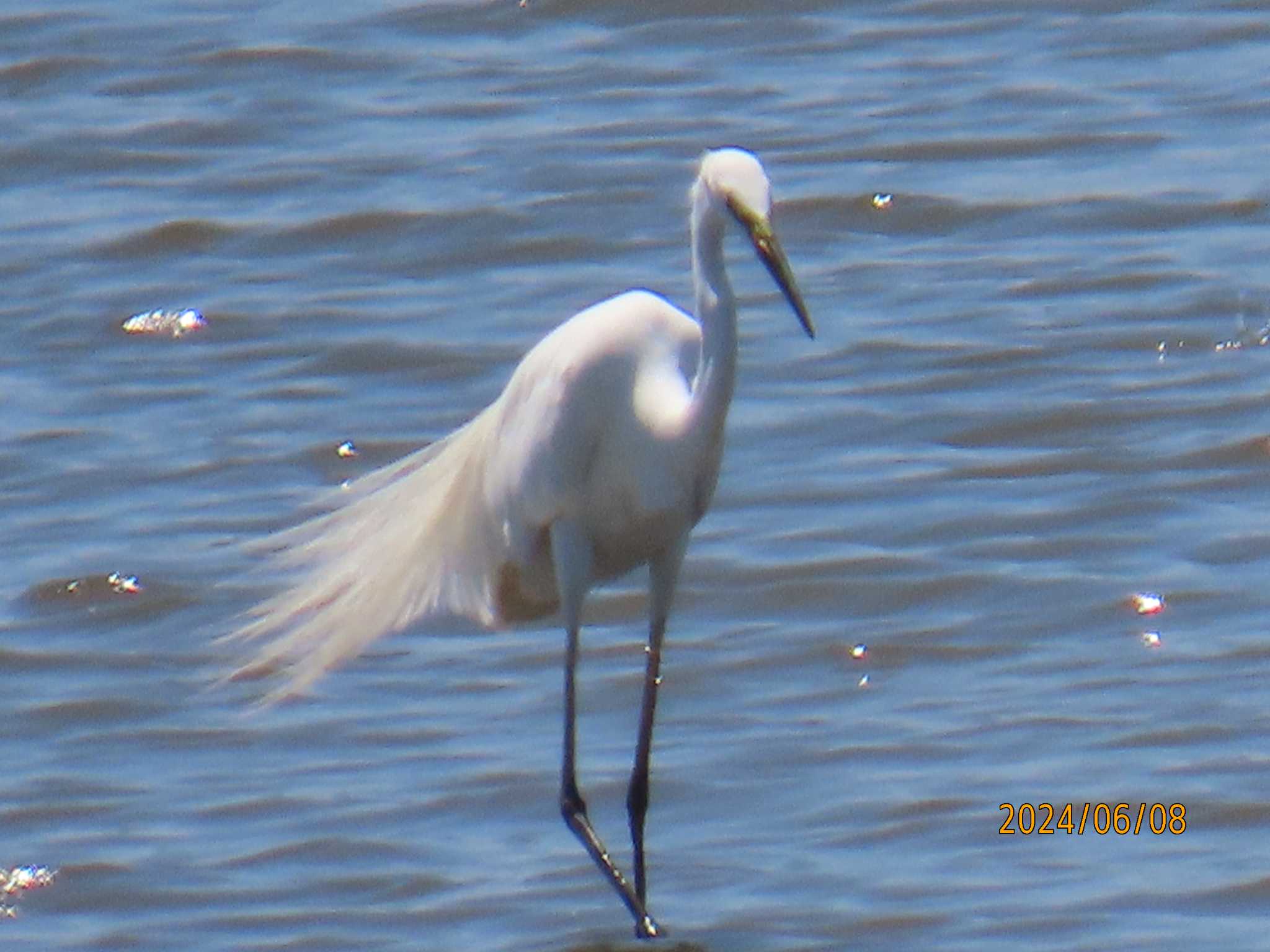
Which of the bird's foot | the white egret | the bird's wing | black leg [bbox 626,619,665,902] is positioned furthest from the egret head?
the bird's foot

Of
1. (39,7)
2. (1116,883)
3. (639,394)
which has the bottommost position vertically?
(39,7)

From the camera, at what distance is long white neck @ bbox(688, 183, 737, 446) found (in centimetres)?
488

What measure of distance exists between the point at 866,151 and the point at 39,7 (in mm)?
3912

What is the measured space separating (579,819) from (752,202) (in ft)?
4.48

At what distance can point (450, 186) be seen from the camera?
9.98 metres

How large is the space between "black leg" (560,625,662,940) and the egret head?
0.97 metres

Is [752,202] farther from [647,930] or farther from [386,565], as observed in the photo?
[386,565]

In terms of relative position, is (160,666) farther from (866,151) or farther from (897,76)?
(897,76)

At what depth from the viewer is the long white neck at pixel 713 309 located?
488 centimetres

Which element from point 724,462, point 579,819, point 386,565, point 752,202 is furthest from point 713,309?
point 724,462

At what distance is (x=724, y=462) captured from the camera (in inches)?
299

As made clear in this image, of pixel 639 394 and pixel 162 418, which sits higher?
pixel 639 394

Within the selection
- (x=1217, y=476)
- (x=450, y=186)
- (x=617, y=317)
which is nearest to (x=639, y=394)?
(x=617, y=317)
